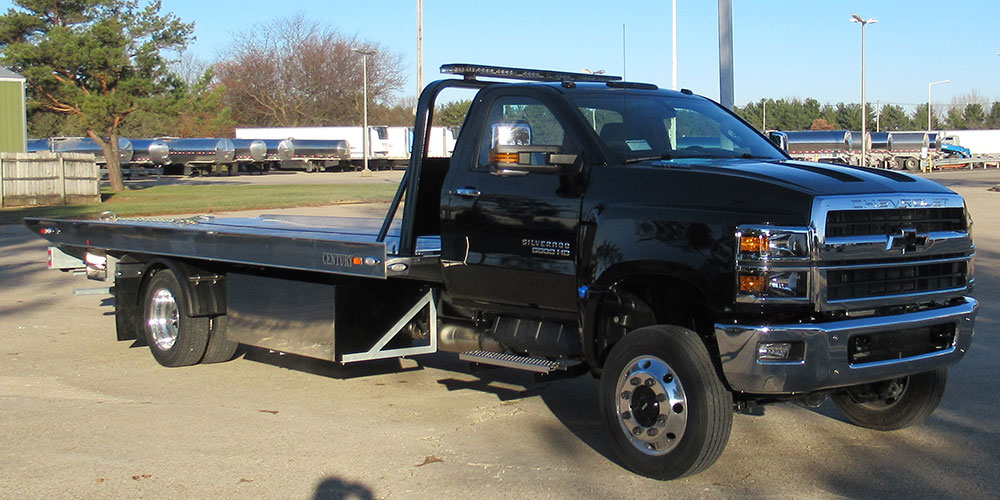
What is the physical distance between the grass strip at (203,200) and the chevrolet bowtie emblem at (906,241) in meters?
24.0

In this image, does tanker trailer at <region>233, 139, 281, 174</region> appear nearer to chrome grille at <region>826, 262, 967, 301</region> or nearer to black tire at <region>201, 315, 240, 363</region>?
black tire at <region>201, 315, 240, 363</region>

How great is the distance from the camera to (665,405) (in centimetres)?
560

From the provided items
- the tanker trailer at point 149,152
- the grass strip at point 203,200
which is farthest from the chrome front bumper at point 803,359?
the tanker trailer at point 149,152

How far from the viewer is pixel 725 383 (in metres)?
5.53

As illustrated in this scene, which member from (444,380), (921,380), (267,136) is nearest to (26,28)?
Answer: (267,136)

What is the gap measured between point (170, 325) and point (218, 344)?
0.46 metres

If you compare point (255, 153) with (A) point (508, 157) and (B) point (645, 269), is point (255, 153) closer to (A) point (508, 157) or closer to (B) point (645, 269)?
(A) point (508, 157)

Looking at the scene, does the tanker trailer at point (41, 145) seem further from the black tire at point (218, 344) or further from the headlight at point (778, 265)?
the headlight at point (778, 265)

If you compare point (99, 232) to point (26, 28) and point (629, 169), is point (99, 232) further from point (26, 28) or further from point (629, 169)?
point (26, 28)

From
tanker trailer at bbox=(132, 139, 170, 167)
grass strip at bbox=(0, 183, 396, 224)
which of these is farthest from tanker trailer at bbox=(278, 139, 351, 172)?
grass strip at bbox=(0, 183, 396, 224)

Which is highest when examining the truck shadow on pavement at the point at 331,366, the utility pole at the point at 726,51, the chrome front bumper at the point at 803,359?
the utility pole at the point at 726,51

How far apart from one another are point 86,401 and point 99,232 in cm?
223

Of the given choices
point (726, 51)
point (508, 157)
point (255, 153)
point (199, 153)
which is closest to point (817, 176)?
point (508, 157)

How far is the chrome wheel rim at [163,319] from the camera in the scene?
9141 millimetres
